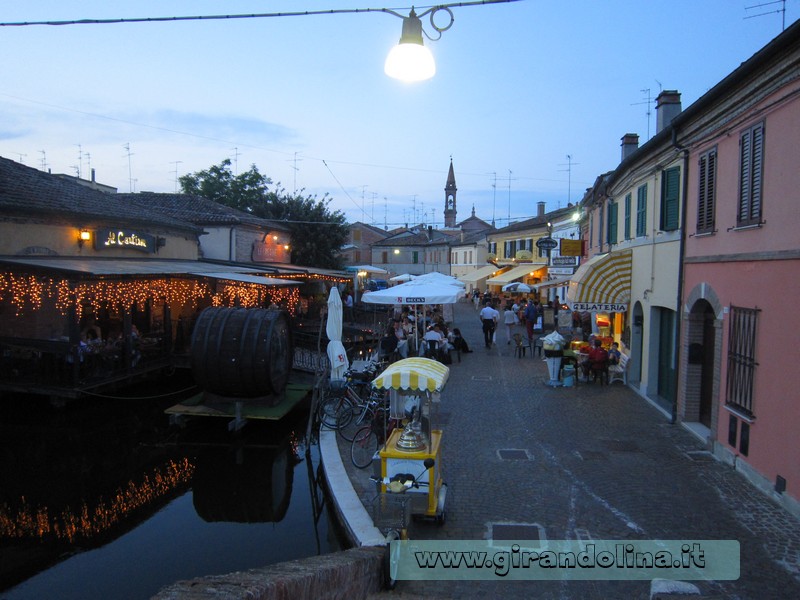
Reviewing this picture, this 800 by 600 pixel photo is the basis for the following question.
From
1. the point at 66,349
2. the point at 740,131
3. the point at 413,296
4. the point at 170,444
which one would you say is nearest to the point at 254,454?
the point at 170,444

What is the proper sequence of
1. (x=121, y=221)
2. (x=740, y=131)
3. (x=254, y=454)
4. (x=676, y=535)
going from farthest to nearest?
(x=121, y=221) → (x=254, y=454) → (x=740, y=131) → (x=676, y=535)

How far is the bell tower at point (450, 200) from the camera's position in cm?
8806

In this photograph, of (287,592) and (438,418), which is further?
(438,418)

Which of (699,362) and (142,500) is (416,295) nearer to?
(699,362)

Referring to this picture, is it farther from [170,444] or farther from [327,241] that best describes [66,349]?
[327,241]

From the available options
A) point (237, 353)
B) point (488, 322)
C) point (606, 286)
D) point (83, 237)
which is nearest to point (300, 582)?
point (237, 353)

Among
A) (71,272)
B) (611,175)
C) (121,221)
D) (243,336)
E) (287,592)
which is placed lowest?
(287,592)

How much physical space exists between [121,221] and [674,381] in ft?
54.8

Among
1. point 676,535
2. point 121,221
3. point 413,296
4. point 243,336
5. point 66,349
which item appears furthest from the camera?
point 121,221

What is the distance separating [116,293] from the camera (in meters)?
16.2

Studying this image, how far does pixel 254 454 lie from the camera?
11344 millimetres

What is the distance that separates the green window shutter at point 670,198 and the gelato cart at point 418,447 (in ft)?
22.6

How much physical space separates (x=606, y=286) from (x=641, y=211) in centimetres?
220

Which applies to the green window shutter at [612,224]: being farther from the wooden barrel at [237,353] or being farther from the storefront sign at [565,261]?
the wooden barrel at [237,353]
